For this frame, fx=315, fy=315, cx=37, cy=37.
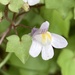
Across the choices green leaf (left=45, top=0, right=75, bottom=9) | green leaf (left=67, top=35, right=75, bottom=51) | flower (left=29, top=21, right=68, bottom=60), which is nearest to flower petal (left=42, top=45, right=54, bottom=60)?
flower (left=29, top=21, right=68, bottom=60)

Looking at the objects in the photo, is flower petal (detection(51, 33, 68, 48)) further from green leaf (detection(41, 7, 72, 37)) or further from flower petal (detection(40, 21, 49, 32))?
green leaf (detection(41, 7, 72, 37))

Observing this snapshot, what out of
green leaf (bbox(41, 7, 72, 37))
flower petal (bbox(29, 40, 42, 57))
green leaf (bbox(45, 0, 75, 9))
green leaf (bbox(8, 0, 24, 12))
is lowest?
green leaf (bbox(41, 7, 72, 37))

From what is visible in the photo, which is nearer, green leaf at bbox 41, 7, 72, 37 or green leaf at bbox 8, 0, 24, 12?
green leaf at bbox 8, 0, 24, 12

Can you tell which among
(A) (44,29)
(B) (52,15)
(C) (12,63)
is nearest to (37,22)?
(B) (52,15)

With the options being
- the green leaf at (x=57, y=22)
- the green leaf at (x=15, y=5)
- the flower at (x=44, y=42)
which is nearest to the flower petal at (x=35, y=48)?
the flower at (x=44, y=42)

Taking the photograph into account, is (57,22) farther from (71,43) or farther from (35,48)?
(35,48)

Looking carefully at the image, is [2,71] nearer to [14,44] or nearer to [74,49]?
[74,49]

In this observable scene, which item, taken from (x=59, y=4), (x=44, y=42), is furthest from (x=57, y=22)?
(x=44, y=42)

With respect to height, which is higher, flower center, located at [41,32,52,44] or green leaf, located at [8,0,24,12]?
green leaf, located at [8,0,24,12]
